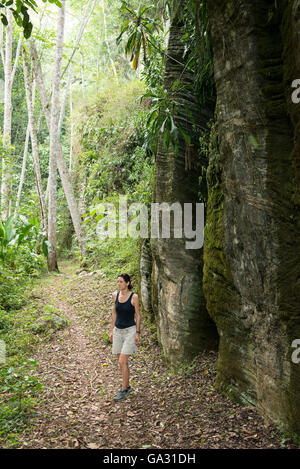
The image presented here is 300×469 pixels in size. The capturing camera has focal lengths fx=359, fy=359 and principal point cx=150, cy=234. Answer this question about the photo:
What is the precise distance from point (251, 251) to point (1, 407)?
3.39 m

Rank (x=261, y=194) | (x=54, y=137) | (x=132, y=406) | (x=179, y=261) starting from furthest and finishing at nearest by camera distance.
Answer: (x=54, y=137), (x=179, y=261), (x=132, y=406), (x=261, y=194)

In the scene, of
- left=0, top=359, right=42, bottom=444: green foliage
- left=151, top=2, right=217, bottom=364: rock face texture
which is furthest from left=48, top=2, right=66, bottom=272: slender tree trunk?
left=0, top=359, right=42, bottom=444: green foliage

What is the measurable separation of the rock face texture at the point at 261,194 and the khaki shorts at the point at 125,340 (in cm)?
145

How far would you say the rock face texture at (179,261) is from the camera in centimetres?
562

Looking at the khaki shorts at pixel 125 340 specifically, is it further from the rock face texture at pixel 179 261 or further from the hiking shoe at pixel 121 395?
the rock face texture at pixel 179 261

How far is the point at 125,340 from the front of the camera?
16.7ft

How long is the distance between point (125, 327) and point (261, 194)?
106 inches

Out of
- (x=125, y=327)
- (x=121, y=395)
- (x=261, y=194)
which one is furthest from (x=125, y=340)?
(x=261, y=194)

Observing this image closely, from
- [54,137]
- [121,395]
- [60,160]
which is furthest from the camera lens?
[60,160]

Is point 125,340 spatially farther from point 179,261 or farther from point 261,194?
point 261,194

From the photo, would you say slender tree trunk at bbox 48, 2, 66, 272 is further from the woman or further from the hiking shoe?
the hiking shoe

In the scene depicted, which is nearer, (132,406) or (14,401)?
(14,401)

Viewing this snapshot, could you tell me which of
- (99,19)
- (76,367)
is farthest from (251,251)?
(99,19)

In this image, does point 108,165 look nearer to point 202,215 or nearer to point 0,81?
point 202,215
